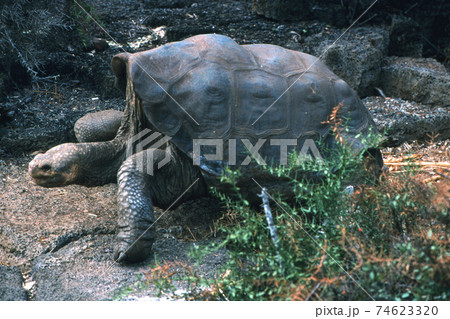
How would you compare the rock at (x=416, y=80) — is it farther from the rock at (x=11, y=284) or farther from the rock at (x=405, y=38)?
the rock at (x=11, y=284)

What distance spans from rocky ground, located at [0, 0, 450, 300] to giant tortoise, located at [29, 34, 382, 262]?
0.26 metres

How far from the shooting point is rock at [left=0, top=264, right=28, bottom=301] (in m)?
2.51

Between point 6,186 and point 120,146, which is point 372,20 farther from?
point 6,186

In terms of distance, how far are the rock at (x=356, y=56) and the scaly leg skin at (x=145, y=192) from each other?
1.81 meters

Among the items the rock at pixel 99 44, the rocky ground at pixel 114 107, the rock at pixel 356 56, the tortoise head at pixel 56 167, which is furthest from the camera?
the rock at pixel 99 44

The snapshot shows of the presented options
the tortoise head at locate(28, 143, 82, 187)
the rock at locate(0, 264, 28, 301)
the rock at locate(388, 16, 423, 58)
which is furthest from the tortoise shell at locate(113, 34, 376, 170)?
the rock at locate(388, 16, 423, 58)

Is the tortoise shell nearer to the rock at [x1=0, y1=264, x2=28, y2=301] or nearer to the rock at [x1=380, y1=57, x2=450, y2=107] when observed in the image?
the rock at [x1=0, y1=264, x2=28, y2=301]

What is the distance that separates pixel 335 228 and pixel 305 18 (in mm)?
3550

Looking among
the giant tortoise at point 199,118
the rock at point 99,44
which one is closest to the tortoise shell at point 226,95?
the giant tortoise at point 199,118

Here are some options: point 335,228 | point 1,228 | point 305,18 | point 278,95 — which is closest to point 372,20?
point 305,18

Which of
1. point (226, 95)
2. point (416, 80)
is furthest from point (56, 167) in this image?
point (416, 80)

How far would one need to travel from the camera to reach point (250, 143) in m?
3.08

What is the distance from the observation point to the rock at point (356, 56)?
4.43 meters

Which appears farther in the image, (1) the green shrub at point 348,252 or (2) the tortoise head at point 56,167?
(2) the tortoise head at point 56,167
